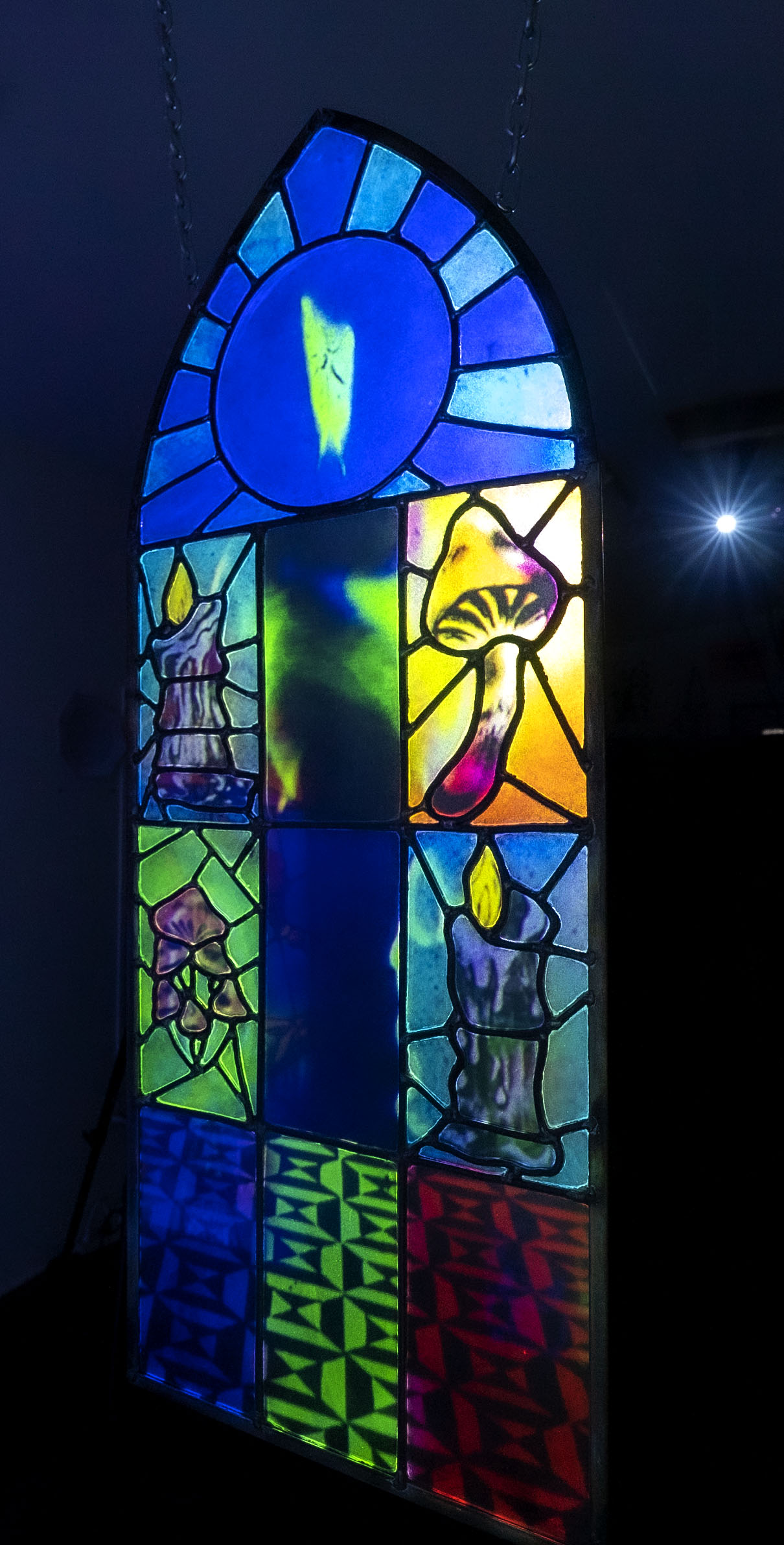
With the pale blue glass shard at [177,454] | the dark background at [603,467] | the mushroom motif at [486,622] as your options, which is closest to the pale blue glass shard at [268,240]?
the dark background at [603,467]

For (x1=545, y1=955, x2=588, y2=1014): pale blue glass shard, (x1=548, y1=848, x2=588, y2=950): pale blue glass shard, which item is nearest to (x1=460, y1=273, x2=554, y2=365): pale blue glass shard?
(x1=548, y1=848, x2=588, y2=950): pale blue glass shard

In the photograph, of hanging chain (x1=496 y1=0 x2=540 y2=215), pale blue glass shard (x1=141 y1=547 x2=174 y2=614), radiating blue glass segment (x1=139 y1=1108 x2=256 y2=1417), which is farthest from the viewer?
pale blue glass shard (x1=141 y1=547 x2=174 y2=614)

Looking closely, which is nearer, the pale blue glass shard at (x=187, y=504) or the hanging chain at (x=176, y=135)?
the hanging chain at (x=176, y=135)

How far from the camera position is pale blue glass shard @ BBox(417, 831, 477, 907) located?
3.64ft

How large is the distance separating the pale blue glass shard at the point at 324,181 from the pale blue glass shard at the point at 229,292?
119mm

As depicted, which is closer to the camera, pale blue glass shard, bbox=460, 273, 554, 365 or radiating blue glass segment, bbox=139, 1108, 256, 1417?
pale blue glass shard, bbox=460, 273, 554, 365

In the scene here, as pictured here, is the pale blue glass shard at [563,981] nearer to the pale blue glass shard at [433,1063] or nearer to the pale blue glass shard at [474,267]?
the pale blue glass shard at [433,1063]

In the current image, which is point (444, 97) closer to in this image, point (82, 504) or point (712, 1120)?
point (82, 504)

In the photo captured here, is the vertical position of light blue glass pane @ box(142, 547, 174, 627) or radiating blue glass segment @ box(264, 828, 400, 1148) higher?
light blue glass pane @ box(142, 547, 174, 627)

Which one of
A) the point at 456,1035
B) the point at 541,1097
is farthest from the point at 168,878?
the point at 541,1097

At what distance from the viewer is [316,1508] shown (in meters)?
1.45

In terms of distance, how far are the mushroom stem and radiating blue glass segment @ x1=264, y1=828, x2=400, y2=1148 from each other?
114mm

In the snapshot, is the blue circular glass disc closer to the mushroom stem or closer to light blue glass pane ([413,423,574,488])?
light blue glass pane ([413,423,574,488])

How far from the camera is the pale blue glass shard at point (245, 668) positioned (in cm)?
128
